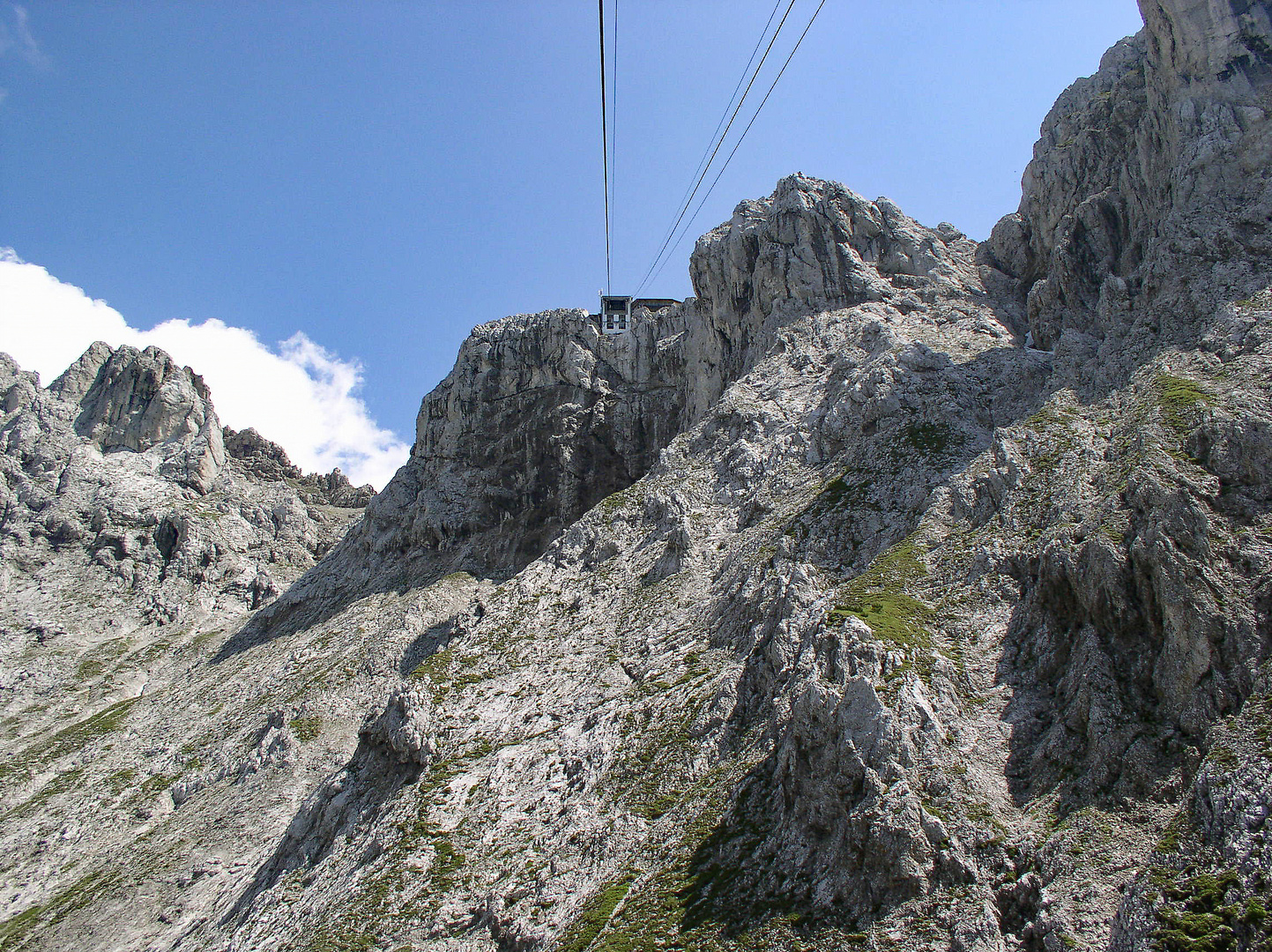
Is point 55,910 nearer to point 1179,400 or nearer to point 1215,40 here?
point 1179,400

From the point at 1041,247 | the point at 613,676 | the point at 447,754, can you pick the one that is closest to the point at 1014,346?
the point at 1041,247

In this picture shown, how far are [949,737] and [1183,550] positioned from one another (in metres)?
11.4

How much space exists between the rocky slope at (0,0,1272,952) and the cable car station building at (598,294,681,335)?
17.4ft

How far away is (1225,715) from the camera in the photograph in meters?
23.9

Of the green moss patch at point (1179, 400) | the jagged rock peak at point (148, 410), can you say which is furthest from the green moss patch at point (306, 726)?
the jagged rock peak at point (148, 410)

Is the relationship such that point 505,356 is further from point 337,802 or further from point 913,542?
point 913,542

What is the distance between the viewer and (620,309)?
370 ft

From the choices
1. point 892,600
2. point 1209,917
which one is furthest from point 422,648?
point 1209,917

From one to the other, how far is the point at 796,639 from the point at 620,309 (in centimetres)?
8119

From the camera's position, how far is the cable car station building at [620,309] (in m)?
110

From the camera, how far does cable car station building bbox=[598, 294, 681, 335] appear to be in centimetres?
10950

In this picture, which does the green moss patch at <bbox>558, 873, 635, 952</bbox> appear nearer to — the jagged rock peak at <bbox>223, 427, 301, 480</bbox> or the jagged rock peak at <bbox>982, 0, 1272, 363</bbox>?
the jagged rock peak at <bbox>982, 0, 1272, 363</bbox>

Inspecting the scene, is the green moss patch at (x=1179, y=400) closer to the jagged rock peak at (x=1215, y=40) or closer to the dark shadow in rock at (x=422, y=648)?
the jagged rock peak at (x=1215, y=40)

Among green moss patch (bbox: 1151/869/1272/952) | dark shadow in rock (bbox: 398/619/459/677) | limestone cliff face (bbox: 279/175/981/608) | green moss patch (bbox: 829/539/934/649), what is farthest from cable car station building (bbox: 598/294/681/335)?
green moss patch (bbox: 1151/869/1272/952)
